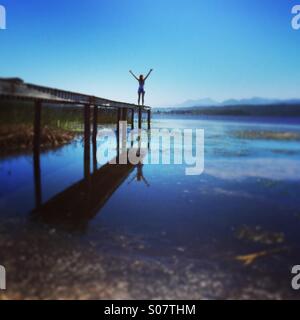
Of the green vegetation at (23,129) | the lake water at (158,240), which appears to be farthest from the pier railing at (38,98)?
the green vegetation at (23,129)

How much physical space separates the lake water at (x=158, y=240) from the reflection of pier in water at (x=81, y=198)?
8 centimetres

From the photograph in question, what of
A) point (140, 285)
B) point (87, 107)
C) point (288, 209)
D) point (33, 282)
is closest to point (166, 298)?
point (140, 285)

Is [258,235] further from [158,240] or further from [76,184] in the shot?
[76,184]

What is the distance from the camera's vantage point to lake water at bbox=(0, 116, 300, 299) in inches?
198

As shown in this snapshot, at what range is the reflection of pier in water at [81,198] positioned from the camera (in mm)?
7629

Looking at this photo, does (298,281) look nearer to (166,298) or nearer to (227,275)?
(227,275)

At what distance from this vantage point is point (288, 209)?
29.2 feet

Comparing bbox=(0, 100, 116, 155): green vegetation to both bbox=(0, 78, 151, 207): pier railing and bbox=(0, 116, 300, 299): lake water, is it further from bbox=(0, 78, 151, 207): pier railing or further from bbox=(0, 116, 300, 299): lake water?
bbox=(0, 116, 300, 299): lake water

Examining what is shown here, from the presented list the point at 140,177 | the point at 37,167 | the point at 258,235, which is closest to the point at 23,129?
the point at 37,167

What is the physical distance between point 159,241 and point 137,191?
12.3 ft

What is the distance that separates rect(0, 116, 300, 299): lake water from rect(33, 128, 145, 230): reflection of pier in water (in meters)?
0.08

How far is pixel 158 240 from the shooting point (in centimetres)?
668

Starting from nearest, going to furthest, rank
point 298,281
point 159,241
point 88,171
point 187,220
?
1. point 298,281
2. point 159,241
3. point 187,220
4. point 88,171
